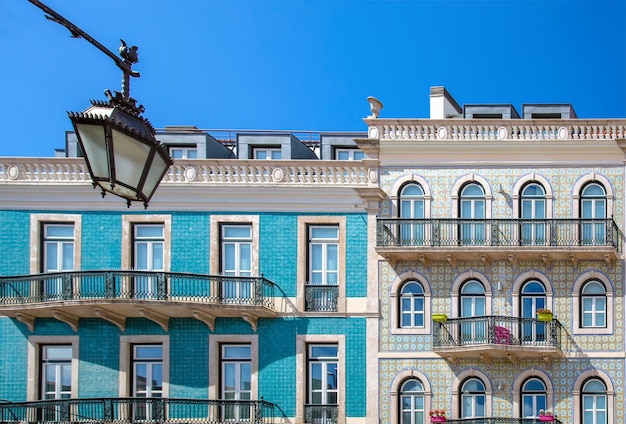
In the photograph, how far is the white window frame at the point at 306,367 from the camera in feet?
105

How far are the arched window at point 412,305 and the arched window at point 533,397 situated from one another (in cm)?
320

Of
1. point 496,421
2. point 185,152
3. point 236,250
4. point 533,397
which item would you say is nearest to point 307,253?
point 236,250

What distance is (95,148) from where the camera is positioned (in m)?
6.36

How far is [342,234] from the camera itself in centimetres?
3281

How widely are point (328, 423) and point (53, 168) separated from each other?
10.1 meters

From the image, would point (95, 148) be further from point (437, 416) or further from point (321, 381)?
point (321, 381)

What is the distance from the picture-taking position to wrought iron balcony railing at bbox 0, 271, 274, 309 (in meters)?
31.5

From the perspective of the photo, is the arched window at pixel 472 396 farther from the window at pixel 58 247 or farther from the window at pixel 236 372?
the window at pixel 58 247

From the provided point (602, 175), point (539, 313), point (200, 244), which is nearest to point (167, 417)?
point (200, 244)

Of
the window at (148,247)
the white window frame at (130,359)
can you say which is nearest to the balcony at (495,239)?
the window at (148,247)

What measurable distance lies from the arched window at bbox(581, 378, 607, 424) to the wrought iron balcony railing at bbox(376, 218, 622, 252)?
365 centimetres

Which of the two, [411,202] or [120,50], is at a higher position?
[411,202]

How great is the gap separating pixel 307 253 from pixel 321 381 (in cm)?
342

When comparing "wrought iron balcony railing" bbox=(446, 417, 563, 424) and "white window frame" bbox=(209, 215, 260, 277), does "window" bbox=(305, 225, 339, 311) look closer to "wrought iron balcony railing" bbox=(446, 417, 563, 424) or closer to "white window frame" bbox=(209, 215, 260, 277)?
"white window frame" bbox=(209, 215, 260, 277)
